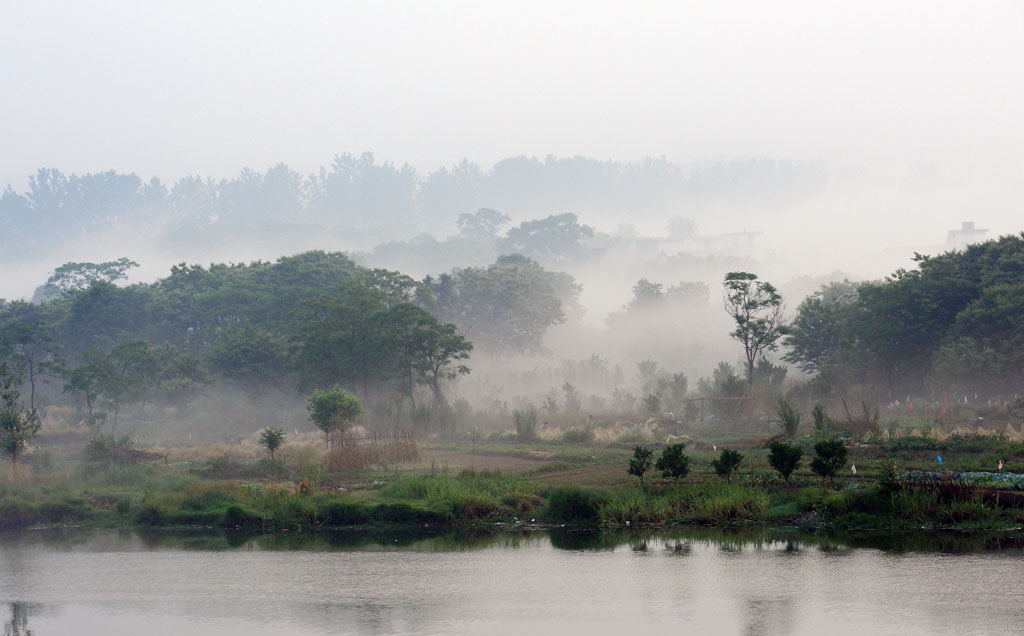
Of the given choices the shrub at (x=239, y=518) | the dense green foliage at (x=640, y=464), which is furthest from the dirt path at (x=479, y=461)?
the shrub at (x=239, y=518)

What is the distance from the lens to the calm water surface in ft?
49.4

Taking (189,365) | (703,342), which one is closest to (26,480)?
(189,365)

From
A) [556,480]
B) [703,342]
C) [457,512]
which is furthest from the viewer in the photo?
[703,342]

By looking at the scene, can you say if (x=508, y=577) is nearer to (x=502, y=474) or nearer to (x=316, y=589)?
(x=316, y=589)

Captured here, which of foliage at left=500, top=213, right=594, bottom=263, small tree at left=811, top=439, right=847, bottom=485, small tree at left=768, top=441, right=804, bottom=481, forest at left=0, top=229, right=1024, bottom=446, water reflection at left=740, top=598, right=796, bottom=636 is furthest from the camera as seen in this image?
foliage at left=500, top=213, right=594, bottom=263

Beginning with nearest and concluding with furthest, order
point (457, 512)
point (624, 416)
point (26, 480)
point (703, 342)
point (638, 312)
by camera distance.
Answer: point (457, 512) < point (26, 480) < point (624, 416) < point (703, 342) < point (638, 312)

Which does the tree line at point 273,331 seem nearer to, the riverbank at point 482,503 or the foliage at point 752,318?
the foliage at point 752,318

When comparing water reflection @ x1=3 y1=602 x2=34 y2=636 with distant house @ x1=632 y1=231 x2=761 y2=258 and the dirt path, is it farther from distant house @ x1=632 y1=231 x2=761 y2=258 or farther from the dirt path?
distant house @ x1=632 y1=231 x2=761 y2=258

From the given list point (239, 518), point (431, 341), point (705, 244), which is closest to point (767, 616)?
point (239, 518)

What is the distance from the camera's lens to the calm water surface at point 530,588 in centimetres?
1505

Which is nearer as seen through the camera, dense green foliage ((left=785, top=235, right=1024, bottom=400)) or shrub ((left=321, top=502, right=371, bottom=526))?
shrub ((left=321, top=502, right=371, bottom=526))

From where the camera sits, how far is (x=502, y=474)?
92.0 feet

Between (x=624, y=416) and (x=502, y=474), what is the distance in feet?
52.9

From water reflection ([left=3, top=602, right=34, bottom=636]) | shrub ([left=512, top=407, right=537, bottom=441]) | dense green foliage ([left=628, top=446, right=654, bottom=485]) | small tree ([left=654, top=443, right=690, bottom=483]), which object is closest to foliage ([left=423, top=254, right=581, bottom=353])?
shrub ([left=512, top=407, right=537, bottom=441])
